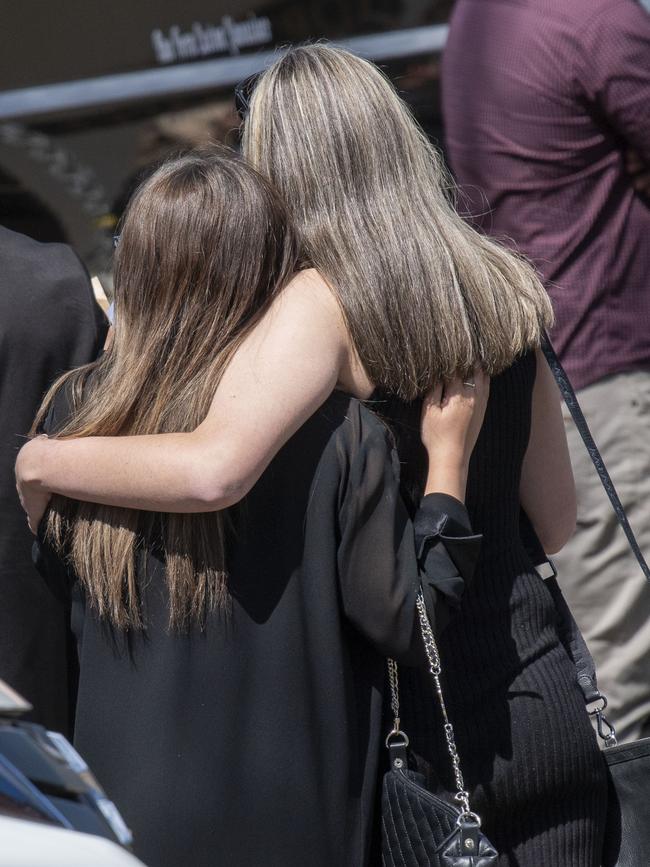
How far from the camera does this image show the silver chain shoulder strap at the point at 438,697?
156 cm

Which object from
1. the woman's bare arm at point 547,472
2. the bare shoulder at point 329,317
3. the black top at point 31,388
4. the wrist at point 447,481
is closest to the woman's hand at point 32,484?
the black top at point 31,388

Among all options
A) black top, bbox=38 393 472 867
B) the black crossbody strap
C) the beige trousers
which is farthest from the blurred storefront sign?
black top, bbox=38 393 472 867

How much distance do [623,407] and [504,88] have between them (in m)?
0.85

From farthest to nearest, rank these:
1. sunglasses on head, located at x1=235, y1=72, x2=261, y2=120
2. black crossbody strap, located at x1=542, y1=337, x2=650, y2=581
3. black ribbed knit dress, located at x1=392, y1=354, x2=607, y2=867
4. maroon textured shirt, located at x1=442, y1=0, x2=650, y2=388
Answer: maroon textured shirt, located at x1=442, y1=0, x2=650, y2=388, black crossbody strap, located at x1=542, y1=337, x2=650, y2=581, sunglasses on head, located at x1=235, y1=72, x2=261, y2=120, black ribbed knit dress, located at x1=392, y1=354, x2=607, y2=867

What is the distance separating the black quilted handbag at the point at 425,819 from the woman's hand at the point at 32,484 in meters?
0.56

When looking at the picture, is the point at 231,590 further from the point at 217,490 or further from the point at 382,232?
the point at 382,232

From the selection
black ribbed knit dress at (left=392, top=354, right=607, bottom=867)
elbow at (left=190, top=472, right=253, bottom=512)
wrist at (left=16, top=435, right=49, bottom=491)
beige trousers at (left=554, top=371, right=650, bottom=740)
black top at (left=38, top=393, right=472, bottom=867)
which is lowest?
beige trousers at (left=554, top=371, right=650, bottom=740)

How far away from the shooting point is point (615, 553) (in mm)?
2893

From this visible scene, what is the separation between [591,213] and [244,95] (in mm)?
1236

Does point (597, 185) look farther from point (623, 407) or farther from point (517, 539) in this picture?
point (517, 539)

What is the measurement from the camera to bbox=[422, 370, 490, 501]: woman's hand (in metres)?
1.65

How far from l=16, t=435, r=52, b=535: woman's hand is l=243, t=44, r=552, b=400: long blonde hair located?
1.56 ft

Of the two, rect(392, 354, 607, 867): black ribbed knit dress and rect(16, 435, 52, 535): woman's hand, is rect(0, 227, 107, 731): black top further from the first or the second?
rect(392, 354, 607, 867): black ribbed knit dress

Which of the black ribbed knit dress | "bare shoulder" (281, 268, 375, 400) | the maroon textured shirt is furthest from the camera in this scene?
the maroon textured shirt
